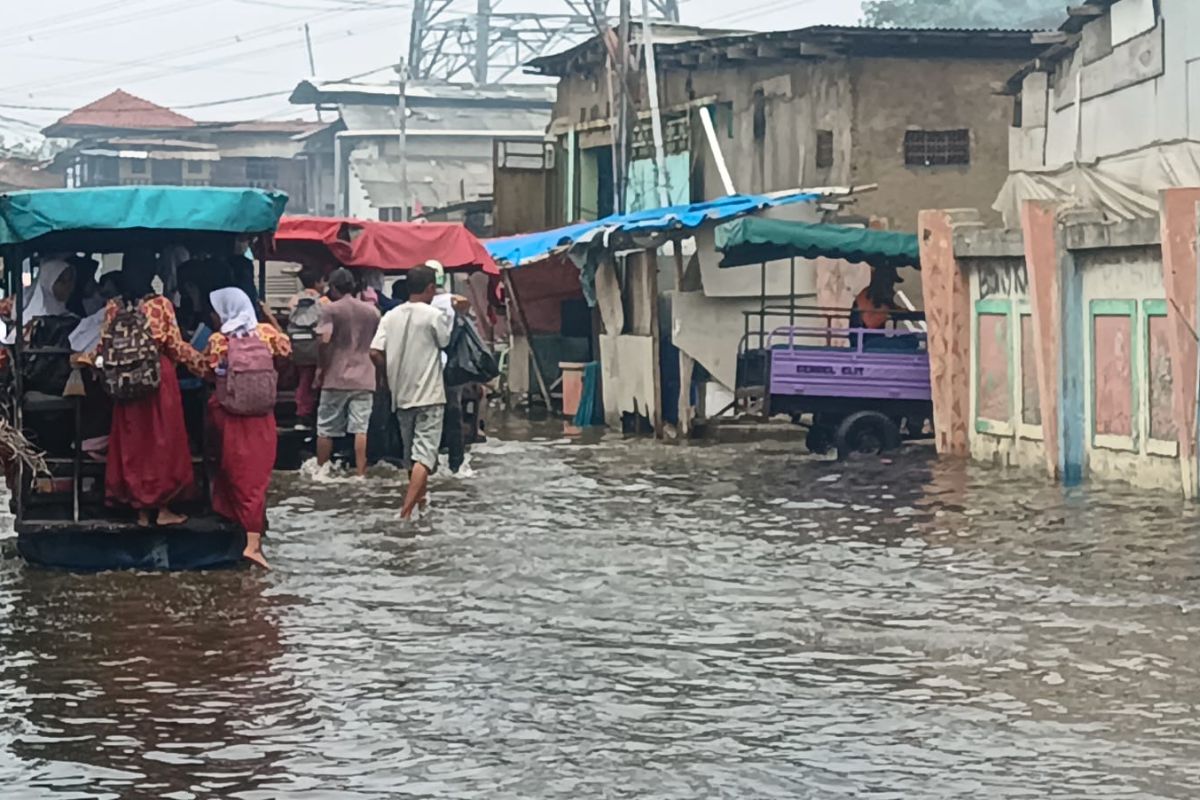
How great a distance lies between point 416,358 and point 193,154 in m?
51.5

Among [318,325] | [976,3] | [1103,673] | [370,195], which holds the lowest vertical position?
[1103,673]

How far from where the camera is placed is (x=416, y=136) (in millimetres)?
58875

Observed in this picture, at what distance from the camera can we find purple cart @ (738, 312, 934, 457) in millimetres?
19141

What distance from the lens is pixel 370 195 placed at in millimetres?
→ 57312

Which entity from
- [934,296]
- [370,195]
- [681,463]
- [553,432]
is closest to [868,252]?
[934,296]

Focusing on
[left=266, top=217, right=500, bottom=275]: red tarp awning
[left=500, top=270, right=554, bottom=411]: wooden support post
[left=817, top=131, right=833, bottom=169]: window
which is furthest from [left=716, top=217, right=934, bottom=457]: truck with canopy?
[left=500, top=270, right=554, bottom=411]: wooden support post

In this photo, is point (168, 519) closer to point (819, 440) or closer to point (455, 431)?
point (455, 431)

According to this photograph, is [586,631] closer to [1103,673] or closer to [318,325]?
[1103,673]

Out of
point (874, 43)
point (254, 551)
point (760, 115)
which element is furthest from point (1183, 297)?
point (760, 115)

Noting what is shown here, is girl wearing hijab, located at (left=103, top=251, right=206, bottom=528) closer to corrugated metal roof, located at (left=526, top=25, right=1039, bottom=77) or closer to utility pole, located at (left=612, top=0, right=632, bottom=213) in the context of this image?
corrugated metal roof, located at (left=526, top=25, right=1039, bottom=77)

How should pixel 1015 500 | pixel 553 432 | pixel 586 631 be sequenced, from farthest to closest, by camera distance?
1. pixel 553 432
2. pixel 1015 500
3. pixel 586 631

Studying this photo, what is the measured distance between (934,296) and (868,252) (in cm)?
186

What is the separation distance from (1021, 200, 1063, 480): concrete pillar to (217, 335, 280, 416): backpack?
7.41m

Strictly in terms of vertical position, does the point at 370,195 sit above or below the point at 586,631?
above
